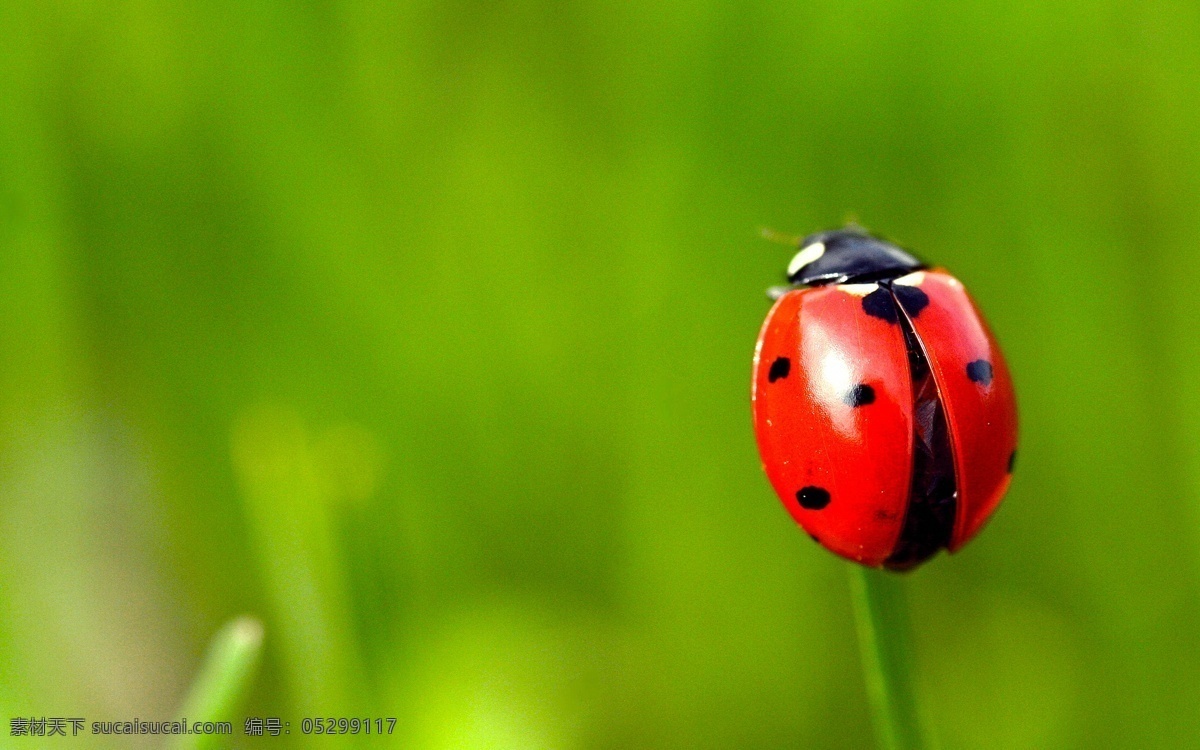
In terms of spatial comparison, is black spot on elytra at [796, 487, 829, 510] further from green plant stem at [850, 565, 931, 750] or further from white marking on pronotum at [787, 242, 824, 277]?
white marking on pronotum at [787, 242, 824, 277]

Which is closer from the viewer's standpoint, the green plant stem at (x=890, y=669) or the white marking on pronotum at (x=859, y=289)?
the green plant stem at (x=890, y=669)

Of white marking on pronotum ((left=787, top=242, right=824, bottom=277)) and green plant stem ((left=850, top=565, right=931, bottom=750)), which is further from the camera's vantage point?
white marking on pronotum ((left=787, top=242, right=824, bottom=277))

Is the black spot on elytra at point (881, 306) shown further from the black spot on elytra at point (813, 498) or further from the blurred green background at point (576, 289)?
the blurred green background at point (576, 289)

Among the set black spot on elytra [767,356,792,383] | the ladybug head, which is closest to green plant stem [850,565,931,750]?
black spot on elytra [767,356,792,383]

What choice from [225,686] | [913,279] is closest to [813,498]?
[913,279]

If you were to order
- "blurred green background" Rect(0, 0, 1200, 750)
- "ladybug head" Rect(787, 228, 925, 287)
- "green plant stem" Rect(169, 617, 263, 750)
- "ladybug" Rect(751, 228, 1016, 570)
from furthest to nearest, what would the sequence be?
1. "blurred green background" Rect(0, 0, 1200, 750)
2. "ladybug head" Rect(787, 228, 925, 287)
3. "ladybug" Rect(751, 228, 1016, 570)
4. "green plant stem" Rect(169, 617, 263, 750)

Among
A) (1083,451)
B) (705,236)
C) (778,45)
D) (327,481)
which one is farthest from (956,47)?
(327,481)

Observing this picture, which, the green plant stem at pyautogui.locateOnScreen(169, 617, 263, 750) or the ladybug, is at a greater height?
the ladybug

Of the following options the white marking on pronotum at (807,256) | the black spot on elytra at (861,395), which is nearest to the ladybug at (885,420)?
the black spot on elytra at (861,395)
